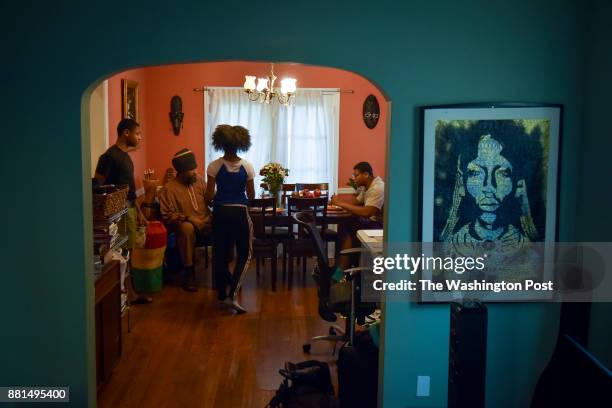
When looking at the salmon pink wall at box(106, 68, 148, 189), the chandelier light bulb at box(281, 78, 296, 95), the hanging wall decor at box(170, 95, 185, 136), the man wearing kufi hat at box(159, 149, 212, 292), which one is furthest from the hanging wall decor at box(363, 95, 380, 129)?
the salmon pink wall at box(106, 68, 148, 189)

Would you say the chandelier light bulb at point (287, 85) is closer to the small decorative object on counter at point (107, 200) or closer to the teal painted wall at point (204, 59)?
the small decorative object on counter at point (107, 200)

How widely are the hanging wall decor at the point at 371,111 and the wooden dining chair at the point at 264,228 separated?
2.27 metres

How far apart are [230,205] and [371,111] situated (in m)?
3.11

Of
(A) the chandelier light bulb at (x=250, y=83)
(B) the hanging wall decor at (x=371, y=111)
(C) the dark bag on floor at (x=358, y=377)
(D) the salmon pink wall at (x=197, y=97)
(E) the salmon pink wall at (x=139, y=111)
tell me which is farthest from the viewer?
(B) the hanging wall decor at (x=371, y=111)

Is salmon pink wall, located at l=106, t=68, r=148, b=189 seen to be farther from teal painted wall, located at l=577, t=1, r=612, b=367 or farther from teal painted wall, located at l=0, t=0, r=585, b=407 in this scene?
teal painted wall, located at l=577, t=1, r=612, b=367

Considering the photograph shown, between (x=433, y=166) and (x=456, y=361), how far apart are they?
0.89 meters

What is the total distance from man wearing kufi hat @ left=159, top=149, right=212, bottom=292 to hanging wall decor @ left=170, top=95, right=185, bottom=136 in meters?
1.49

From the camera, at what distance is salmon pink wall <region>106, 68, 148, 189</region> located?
19.0 feet

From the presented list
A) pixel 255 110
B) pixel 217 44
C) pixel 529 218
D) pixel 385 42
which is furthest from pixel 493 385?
pixel 255 110

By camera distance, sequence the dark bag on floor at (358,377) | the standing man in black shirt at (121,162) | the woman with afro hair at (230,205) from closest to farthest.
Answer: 1. the dark bag on floor at (358,377)
2. the standing man in black shirt at (121,162)
3. the woman with afro hair at (230,205)

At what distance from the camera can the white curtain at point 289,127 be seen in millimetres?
7707

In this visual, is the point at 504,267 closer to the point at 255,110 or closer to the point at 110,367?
the point at 110,367

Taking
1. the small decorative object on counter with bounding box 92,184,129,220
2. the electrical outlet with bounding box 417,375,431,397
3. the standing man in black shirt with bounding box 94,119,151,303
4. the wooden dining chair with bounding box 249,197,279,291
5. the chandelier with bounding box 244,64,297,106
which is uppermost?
the chandelier with bounding box 244,64,297,106

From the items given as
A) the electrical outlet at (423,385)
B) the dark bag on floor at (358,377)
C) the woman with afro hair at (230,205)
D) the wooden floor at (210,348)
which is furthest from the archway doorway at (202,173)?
the electrical outlet at (423,385)
